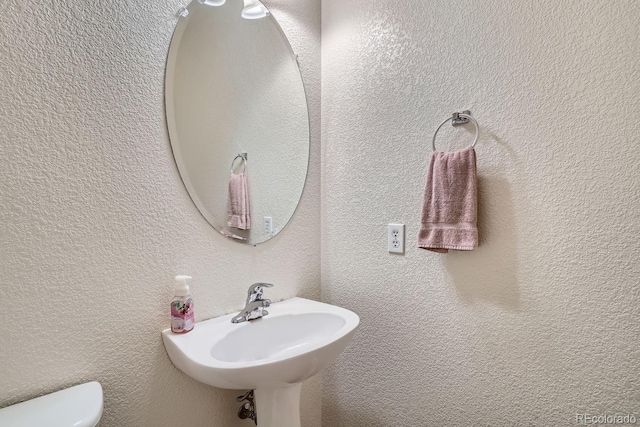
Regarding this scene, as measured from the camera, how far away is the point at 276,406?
3.35 ft

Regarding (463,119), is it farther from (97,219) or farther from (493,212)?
(97,219)

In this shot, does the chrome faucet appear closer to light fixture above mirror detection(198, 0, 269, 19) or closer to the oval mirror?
the oval mirror

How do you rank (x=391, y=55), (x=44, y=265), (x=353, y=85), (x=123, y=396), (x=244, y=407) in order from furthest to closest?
1. (x=353, y=85)
2. (x=391, y=55)
3. (x=244, y=407)
4. (x=123, y=396)
5. (x=44, y=265)

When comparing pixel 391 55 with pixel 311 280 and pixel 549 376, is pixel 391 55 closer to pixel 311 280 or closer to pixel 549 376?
Result: pixel 311 280

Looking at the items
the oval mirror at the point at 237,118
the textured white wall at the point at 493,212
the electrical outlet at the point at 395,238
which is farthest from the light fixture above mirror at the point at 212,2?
the electrical outlet at the point at 395,238

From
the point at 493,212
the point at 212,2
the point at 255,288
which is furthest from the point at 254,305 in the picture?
the point at 212,2

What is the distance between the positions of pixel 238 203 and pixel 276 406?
681 millimetres

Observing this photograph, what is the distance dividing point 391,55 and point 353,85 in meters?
0.19

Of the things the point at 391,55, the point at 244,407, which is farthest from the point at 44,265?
the point at 391,55

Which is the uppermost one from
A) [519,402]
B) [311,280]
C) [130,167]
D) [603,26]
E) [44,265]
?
[603,26]

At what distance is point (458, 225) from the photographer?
1.05 m

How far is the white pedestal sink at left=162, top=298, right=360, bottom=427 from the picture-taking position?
84 cm

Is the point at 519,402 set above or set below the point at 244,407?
above

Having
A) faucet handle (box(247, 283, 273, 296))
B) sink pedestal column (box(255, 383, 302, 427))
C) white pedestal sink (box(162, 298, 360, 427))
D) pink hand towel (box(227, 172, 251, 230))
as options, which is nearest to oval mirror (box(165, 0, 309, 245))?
pink hand towel (box(227, 172, 251, 230))
